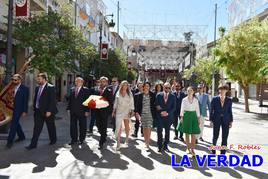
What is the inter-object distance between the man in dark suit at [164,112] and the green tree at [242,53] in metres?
13.2

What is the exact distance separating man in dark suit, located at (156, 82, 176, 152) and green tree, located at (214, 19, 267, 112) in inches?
518

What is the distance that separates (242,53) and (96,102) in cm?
1486

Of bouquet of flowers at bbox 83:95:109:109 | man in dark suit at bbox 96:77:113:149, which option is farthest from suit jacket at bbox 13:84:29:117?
man in dark suit at bbox 96:77:113:149

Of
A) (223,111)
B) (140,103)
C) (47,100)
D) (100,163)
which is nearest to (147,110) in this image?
(140,103)

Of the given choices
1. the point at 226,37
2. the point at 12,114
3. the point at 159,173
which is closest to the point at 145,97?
the point at 159,173

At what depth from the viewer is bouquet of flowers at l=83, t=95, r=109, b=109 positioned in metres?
9.28

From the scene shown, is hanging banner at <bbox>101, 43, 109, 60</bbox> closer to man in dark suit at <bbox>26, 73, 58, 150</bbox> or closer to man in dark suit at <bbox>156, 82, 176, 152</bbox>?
man in dark suit at <bbox>26, 73, 58, 150</bbox>

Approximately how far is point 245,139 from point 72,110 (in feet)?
18.1

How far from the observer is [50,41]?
588 inches

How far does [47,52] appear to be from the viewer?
14.7m

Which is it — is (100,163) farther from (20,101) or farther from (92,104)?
(20,101)

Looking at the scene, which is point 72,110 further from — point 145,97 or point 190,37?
point 190,37

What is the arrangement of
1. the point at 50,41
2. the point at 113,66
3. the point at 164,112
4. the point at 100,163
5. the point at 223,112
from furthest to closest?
the point at 113,66 → the point at 50,41 → the point at 164,112 → the point at 223,112 → the point at 100,163

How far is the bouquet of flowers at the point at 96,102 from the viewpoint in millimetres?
9281
